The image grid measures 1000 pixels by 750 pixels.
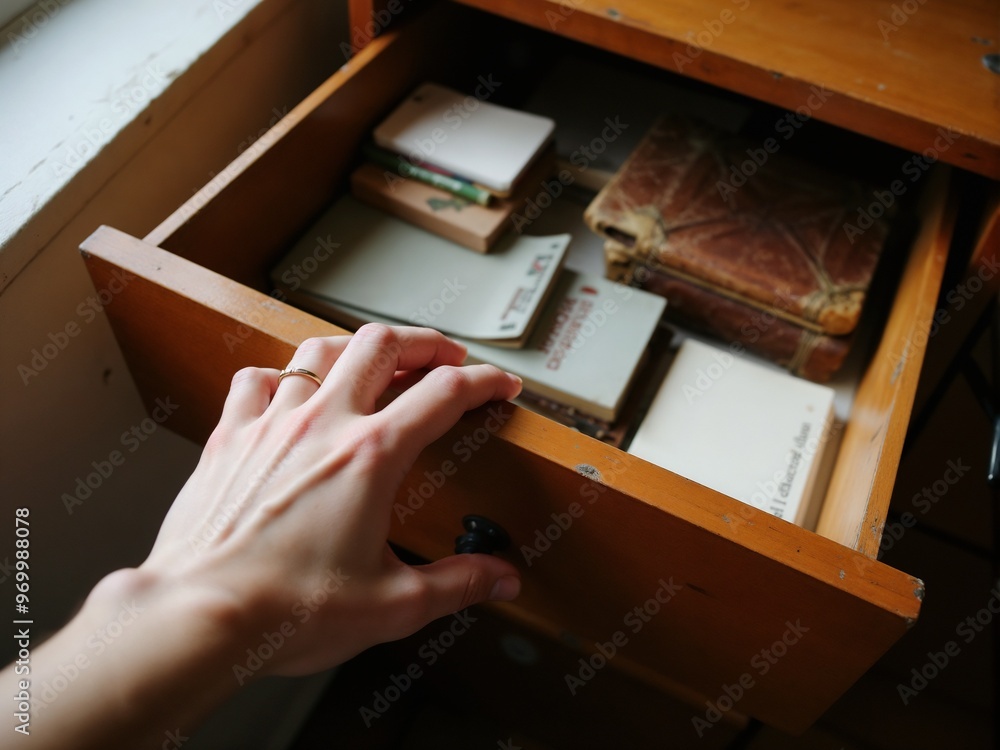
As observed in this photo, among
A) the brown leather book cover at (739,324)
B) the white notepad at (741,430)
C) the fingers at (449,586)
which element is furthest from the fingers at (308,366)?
the brown leather book cover at (739,324)

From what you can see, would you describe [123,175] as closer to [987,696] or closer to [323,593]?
[323,593]

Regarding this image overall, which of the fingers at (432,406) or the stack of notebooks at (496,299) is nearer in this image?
the fingers at (432,406)

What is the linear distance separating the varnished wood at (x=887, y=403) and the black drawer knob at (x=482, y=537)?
240mm

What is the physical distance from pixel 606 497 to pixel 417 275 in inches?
14.6

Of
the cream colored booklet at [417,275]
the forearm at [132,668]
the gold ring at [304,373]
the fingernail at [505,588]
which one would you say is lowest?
the fingernail at [505,588]

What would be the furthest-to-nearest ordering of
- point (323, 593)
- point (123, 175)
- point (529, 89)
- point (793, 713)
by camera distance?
point (529, 89) < point (123, 175) < point (793, 713) < point (323, 593)

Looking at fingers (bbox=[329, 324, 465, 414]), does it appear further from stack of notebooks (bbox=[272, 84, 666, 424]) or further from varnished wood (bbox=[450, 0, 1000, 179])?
varnished wood (bbox=[450, 0, 1000, 179])

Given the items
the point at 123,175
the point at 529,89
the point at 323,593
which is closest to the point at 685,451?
the point at 323,593

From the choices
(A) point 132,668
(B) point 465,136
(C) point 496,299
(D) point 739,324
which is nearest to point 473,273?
(C) point 496,299

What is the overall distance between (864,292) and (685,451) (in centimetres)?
25

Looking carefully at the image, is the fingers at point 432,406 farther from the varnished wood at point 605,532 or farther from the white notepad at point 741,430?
the white notepad at point 741,430

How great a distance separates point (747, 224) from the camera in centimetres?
81

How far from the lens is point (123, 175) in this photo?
2.27 ft

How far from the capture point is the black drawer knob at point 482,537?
23.1 inches
